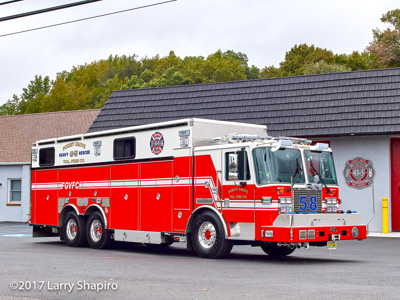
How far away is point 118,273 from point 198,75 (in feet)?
219

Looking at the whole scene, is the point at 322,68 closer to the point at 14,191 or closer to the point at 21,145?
the point at 21,145

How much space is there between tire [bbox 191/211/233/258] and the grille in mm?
1772

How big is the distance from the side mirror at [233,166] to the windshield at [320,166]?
65.1 inches

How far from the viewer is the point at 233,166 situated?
15.0m

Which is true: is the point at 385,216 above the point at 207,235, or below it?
above

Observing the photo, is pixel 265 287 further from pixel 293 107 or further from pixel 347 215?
pixel 293 107

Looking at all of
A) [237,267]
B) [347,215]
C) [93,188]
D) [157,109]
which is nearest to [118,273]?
[237,267]

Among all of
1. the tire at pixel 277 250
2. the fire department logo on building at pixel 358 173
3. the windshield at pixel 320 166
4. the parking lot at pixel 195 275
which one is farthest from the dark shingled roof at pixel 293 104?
the tire at pixel 277 250

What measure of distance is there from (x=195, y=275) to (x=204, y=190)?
387 cm

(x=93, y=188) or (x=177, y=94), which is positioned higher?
(x=177, y=94)

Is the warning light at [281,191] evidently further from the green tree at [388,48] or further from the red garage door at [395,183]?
the green tree at [388,48]

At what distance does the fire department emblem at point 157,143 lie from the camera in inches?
664

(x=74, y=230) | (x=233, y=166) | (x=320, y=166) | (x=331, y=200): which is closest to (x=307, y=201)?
(x=331, y=200)

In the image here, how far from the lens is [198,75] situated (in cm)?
7812
